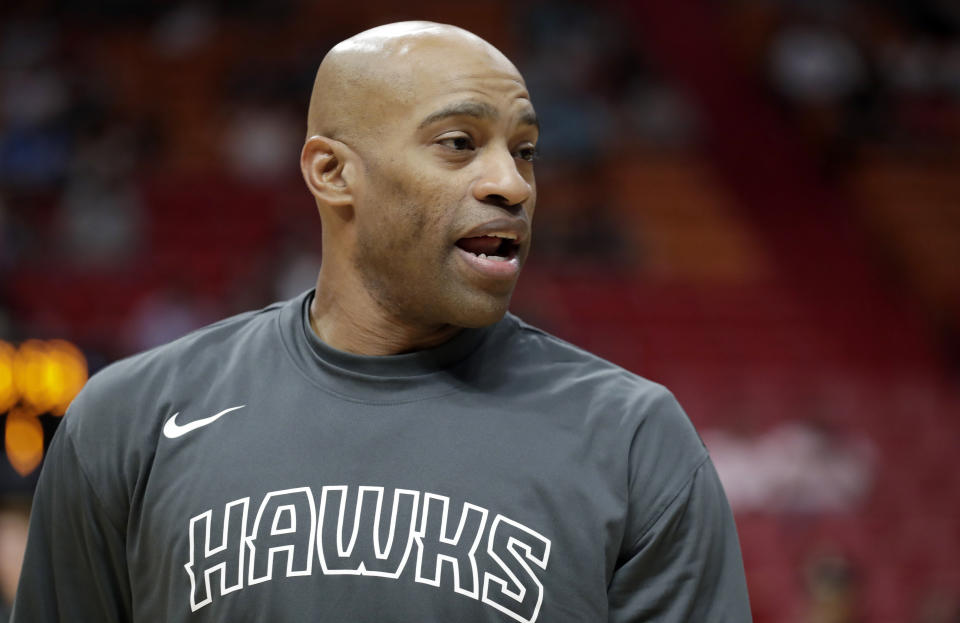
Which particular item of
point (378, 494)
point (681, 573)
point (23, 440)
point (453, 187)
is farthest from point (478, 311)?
point (23, 440)

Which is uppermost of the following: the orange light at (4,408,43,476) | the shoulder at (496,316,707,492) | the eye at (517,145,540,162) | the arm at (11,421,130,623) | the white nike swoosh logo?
the eye at (517,145,540,162)

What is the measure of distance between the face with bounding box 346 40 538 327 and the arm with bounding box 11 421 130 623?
1.72 feet

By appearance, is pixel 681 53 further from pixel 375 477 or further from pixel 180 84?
pixel 375 477

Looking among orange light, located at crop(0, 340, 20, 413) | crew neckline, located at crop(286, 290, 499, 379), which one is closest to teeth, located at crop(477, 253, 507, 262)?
crew neckline, located at crop(286, 290, 499, 379)

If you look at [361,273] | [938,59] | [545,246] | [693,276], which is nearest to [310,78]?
[545,246]

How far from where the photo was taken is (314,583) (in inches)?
62.0

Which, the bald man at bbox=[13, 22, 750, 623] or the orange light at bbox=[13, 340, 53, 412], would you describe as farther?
the orange light at bbox=[13, 340, 53, 412]

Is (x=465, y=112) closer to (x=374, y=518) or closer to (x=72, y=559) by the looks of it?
(x=374, y=518)

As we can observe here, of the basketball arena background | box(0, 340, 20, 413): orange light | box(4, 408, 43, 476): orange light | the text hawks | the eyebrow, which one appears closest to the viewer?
the text hawks

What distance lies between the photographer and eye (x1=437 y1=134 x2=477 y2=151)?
66.4 inches

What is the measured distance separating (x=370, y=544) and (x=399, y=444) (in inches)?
5.6

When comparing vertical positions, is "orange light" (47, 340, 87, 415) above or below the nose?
below

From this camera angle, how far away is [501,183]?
166cm

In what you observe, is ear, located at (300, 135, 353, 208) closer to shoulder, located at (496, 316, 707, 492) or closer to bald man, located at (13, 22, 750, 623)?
bald man, located at (13, 22, 750, 623)
